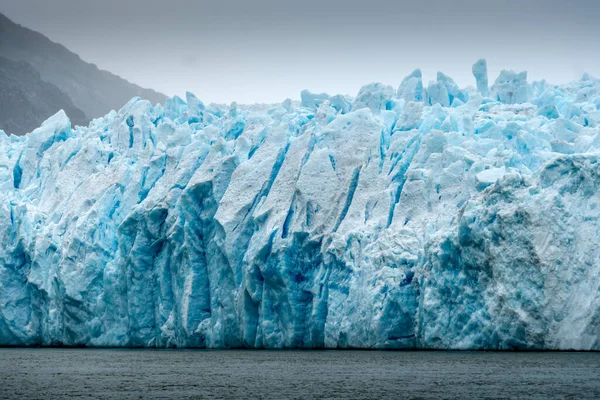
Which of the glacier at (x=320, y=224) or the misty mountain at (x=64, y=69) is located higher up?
the misty mountain at (x=64, y=69)

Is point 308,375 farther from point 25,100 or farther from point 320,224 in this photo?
point 25,100

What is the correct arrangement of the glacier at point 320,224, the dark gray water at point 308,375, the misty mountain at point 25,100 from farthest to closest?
the misty mountain at point 25,100
the glacier at point 320,224
the dark gray water at point 308,375

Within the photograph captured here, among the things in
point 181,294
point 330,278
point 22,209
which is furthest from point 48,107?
point 330,278

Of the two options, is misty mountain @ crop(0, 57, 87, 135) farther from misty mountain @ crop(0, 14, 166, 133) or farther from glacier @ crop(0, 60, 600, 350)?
glacier @ crop(0, 60, 600, 350)

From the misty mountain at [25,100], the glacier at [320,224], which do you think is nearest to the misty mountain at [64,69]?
the misty mountain at [25,100]

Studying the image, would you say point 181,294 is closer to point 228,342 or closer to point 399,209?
point 228,342

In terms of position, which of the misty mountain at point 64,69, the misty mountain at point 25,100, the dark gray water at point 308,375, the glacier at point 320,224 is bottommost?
the dark gray water at point 308,375

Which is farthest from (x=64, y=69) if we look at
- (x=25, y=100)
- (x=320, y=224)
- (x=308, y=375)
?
(x=308, y=375)

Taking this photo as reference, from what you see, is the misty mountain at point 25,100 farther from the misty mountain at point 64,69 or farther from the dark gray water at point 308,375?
the dark gray water at point 308,375
